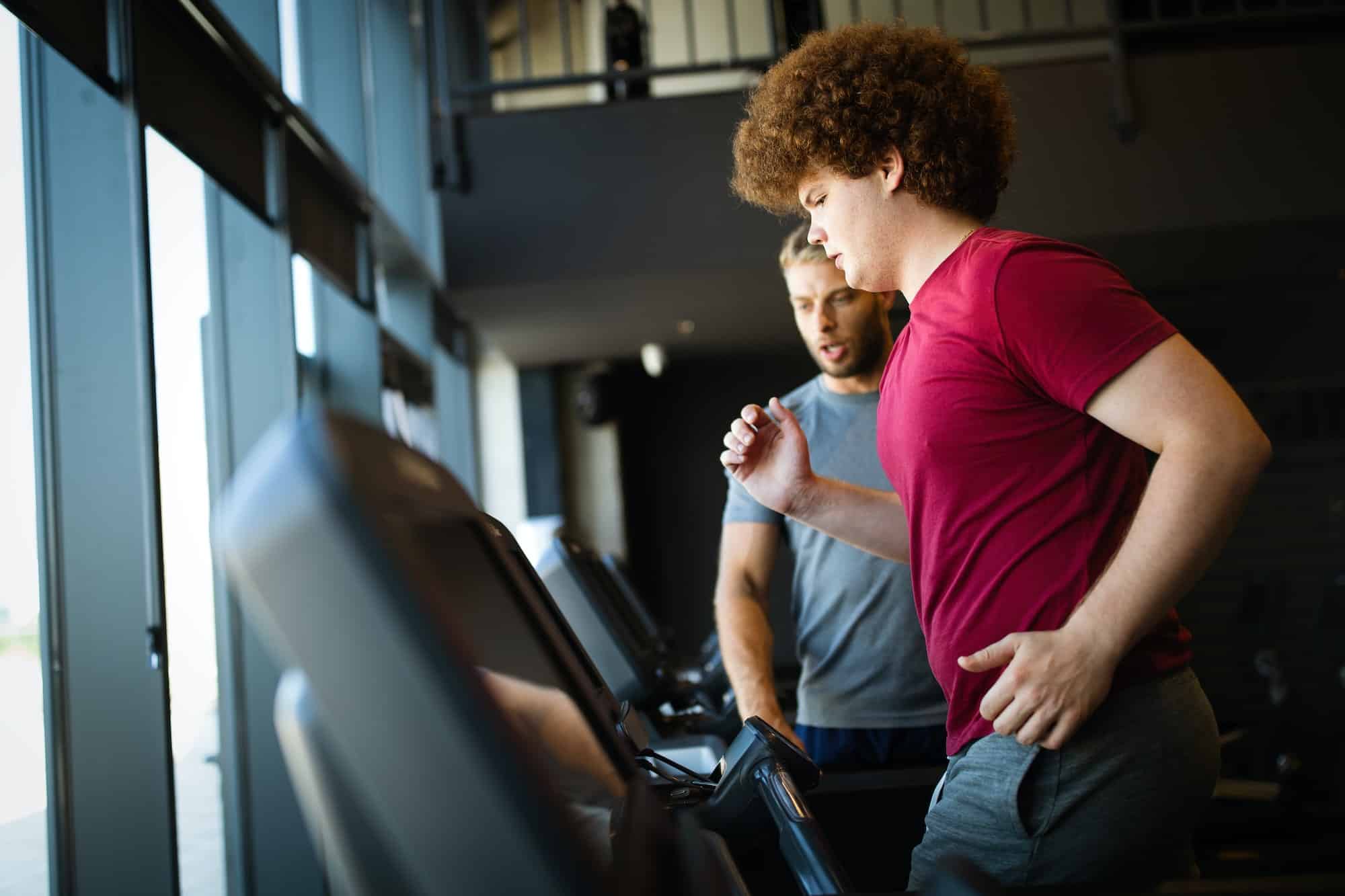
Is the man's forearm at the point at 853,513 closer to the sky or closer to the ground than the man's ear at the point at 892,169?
closer to the ground

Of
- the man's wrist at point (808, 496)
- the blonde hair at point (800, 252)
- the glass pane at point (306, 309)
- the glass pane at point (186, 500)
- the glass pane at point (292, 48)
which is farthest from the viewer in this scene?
the glass pane at point (292, 48)

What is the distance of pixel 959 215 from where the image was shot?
1130 millimetres

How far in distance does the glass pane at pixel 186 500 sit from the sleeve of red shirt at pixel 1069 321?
6.63 feet

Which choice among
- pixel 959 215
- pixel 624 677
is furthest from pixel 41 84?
pixel 959 215

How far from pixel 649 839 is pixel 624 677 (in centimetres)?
189

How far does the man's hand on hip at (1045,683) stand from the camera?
0.88 meters

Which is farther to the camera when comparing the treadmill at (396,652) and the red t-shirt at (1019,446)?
the red t-shirt at (1019,446)

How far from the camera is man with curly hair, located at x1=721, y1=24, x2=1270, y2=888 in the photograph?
0.88m

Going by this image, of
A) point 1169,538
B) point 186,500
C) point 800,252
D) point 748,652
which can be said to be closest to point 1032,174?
point 800,252

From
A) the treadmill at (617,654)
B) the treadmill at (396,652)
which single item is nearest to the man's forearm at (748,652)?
the treadmill at (617,654)

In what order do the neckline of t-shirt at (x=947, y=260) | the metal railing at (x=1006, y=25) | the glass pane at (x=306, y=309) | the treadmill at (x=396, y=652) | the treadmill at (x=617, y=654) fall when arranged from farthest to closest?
the metal railing at (x=1006, y=25)
the glass pane at (x=306, y=309)
the treadmill at (x=617, y=654)
the neckline of t-shirt at (x=947, y=260)
the treadmill at (x=396, y=652)

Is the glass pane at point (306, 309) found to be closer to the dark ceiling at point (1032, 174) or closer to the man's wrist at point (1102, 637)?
the dark ceiling at point (1032, 174)

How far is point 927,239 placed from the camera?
1117 millimetres

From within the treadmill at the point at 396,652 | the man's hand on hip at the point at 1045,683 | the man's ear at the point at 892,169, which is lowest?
the man's hand on hip at the point at 1045,683
